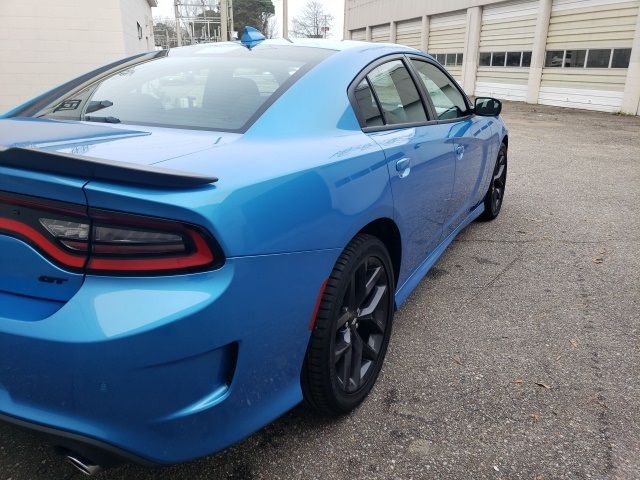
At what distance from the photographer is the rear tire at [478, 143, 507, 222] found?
4.75 meters

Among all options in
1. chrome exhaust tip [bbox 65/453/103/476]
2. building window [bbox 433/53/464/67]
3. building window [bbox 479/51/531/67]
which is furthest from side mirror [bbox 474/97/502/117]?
building window [bbox 433/53/464/67]

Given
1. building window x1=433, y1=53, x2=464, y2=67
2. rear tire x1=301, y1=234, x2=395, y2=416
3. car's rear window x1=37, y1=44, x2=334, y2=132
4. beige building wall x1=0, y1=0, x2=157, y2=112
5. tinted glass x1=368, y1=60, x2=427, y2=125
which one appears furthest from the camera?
building window x1=433, y1=53, x2=464, y2=67

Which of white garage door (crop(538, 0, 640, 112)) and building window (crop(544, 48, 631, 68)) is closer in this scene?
white garage door (crop(538, 0, 640, 112))

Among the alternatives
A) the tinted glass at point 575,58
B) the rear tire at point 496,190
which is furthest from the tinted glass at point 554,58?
the rear tire at point 496,190

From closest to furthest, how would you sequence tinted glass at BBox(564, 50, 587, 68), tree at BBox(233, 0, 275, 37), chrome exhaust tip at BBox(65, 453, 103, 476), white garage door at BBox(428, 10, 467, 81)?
chrome exhaust tip at BBox(65, 453, 103, 476), tinted glass at BBox(564, 50, 587, 68), white garage door at BBox(428, 10, 467, 81), tree at BBox(233, 0, 275, 37)

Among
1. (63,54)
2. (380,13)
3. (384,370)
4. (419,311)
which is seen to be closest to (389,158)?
(384,370)

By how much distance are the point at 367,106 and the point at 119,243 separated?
4.67 ft

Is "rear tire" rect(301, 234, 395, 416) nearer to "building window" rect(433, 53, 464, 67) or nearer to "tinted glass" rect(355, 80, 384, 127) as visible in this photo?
"tinted glass" rect(355, 80, 384, 127)

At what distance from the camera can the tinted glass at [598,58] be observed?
17203 mm

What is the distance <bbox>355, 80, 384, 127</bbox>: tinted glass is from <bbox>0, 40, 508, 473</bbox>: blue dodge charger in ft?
0.05

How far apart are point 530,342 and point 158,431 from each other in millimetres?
2122

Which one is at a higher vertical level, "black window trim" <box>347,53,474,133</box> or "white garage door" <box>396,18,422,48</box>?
"white garage door" <box>396,18,422,48</box>

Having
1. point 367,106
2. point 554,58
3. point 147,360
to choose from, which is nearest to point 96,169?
point 147,360

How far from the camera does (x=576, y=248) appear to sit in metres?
4.32
